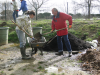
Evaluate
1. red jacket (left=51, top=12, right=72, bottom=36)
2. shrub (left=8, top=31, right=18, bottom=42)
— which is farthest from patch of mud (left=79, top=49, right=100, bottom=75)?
shrub (left=8, top=31, right=18, bottom=42)

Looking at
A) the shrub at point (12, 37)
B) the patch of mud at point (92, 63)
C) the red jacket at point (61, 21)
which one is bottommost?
the patch of mud at point (92, 63)

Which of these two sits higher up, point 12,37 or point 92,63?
→ point 12,37

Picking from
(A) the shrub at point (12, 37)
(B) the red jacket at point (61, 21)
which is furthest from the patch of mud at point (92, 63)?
(A) the shrub at point (12, 37)

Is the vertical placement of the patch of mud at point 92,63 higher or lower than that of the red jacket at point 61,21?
lower

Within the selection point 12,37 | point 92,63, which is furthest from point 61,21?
point 12,37

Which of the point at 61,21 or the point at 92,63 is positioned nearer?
the point at 92,63

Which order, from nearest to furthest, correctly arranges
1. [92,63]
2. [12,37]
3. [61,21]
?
1. [92,63]
2. [61,21]
3. [12,37]

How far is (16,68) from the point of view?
3.62 metres

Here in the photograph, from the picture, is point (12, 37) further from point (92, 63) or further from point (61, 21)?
point (92, 63)

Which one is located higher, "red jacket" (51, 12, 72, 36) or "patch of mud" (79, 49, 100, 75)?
"red jacket" (51, 12, 72, 36)

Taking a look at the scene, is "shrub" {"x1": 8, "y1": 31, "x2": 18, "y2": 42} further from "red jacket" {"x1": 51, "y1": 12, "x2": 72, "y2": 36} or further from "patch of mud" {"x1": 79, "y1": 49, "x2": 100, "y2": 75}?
"patch of mud" {"x1": 79, "y1": 49, "x2": 100, "y2": 75}

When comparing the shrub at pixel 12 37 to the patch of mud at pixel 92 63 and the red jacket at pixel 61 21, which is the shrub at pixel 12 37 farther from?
the patch of mud at pixel 92 63

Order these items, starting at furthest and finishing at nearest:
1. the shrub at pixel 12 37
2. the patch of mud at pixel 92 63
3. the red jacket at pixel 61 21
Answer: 1. the shrub at pixel 12 37
2. the red jacket at pixel 61 21
3. the patch of mud at pixel 92 63

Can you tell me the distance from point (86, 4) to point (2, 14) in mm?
10065
